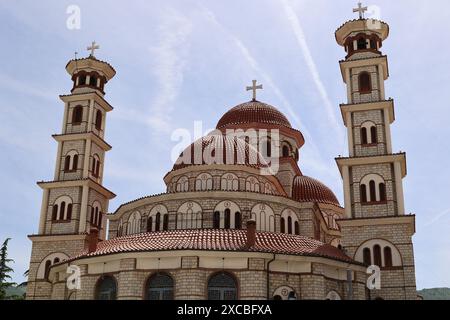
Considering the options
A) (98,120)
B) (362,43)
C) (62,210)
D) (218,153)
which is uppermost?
(362,43)

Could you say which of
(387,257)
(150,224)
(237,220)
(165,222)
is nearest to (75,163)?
(150,224)

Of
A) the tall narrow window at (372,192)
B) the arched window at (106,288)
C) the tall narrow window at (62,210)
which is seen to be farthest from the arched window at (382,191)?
the tall narrow window at (62,210)

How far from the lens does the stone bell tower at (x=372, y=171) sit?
3694cm

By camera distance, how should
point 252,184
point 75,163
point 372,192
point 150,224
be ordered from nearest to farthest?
1. point 150,224
2. point 372,192
3. point 252,184
4. point 75,163

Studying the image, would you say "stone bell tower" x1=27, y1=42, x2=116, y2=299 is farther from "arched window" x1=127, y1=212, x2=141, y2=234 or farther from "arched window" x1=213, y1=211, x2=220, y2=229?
"arched window" x1=213, y1=211, x2=220, y2=229

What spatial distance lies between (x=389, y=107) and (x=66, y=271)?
988 inches

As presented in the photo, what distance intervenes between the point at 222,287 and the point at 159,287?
3437mm

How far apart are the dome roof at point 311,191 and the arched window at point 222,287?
79.0ft

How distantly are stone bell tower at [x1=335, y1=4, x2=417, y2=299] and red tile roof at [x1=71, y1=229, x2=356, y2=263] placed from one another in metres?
3.19

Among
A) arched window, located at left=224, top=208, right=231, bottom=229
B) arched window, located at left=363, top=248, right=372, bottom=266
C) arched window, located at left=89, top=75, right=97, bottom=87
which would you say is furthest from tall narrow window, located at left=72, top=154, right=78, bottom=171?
arched window, located at left=363, top=248, right=372, bottom=266

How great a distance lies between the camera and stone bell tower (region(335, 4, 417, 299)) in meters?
36.9

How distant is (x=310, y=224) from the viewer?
40.4 metres

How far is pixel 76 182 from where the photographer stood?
44750 mm

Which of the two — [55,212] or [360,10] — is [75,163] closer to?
[55,212]
